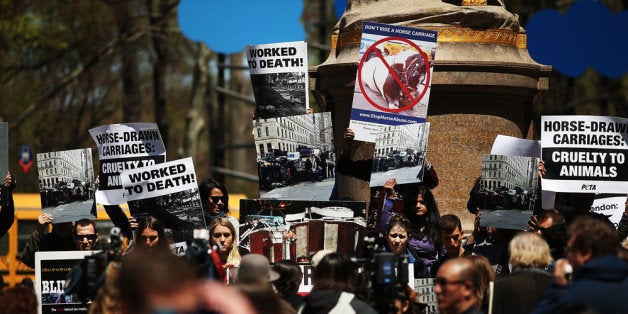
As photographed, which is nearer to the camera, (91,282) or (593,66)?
(91,282)

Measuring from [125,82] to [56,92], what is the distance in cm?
338

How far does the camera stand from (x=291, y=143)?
13.2 m

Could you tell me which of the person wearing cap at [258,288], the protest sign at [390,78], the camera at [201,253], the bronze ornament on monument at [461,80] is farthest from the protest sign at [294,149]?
the person wearing cap at [258,288]

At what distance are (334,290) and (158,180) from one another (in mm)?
3779

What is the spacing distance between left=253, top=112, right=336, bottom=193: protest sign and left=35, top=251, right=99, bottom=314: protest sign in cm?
180

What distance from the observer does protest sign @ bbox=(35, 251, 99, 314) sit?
1244 cm

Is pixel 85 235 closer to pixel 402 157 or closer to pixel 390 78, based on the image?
pixel 402 157

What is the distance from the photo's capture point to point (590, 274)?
8617 mm

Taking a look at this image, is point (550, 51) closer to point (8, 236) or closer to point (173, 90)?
point (8, 236)

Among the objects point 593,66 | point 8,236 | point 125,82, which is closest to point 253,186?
point 125,82

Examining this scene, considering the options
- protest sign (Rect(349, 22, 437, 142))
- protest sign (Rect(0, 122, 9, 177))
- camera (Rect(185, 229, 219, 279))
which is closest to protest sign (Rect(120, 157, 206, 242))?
protest sign (Rect(0, 122, 9, 177))

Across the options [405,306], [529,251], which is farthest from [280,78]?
[529,251]

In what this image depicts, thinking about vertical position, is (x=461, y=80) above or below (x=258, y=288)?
above

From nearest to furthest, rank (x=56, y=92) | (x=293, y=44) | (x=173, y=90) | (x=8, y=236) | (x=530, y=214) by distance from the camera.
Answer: (x=530, y=214) → (x=293, y=44) → (x=8, y=236) → (x=56, y=92) → (x=173, y=90)
